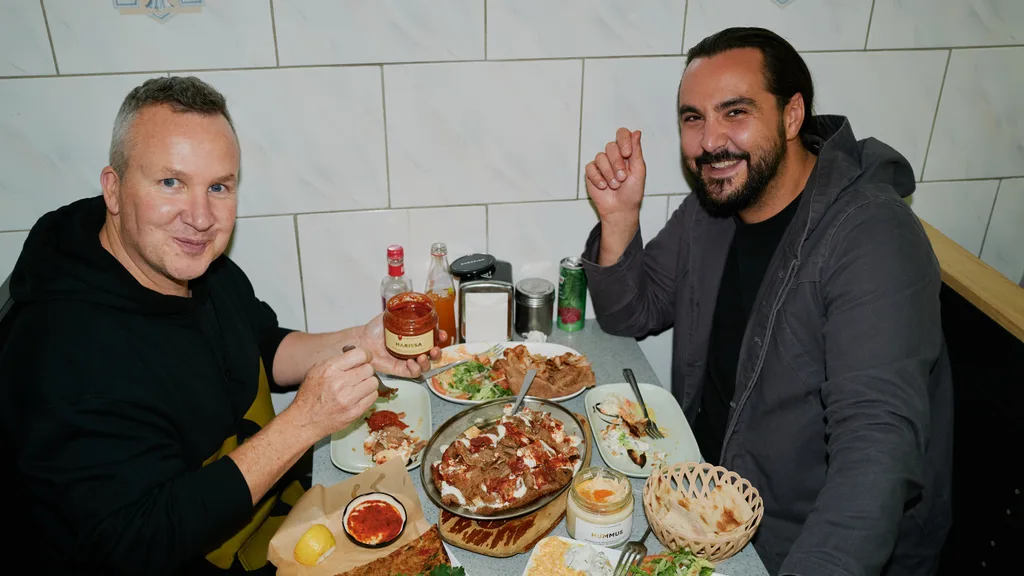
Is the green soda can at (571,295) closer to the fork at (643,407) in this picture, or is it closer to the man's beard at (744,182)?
the fork at (643,407)

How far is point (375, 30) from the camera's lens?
2.04 m

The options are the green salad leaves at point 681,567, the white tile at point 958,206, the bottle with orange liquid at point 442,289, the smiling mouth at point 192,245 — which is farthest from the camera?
the white tile at point 958,206

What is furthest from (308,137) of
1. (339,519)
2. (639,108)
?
(339,519)

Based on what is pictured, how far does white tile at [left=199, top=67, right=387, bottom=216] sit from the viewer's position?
2059 mm

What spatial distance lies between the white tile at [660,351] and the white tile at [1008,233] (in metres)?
1.14

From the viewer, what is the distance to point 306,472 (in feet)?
6.85

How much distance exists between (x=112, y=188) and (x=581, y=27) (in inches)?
50.9

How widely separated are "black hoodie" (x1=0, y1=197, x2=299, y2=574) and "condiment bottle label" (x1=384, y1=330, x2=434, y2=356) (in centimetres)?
42

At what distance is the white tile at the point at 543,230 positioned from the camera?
233 cm

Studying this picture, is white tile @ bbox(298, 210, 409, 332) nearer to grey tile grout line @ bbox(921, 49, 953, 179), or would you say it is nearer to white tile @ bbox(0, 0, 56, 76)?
white tile @ bbox(0, 0, 56, 76)

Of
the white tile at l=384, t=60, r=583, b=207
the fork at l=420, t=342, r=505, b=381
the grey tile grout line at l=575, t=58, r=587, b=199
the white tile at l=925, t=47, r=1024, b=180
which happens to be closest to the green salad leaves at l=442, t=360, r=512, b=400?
the fork at l=420, t=342, r=505, b=381

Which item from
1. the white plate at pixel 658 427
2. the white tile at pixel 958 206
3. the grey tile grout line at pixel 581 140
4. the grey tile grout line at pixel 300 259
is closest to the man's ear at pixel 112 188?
the grey tile grout line at pixel 300 259

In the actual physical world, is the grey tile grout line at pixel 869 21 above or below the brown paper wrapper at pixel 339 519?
above

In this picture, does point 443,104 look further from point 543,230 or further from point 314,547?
point 314,547
